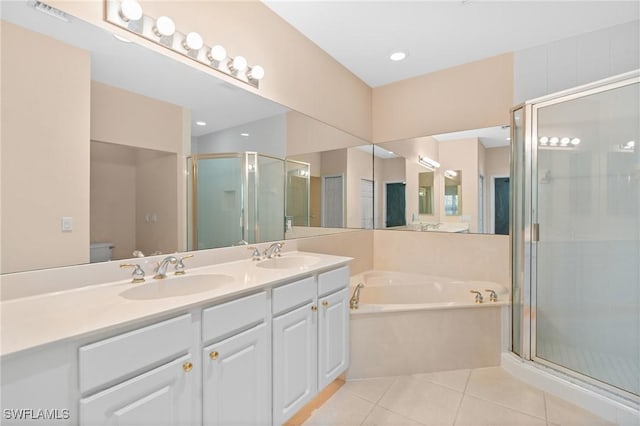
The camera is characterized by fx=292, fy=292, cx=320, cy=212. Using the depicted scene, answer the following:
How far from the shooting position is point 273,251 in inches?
80.3

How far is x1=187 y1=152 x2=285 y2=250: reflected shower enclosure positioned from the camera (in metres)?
1.64

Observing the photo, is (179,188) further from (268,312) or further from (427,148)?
(427,148)

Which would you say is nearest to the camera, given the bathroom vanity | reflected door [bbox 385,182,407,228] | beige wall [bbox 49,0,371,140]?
the bathroom vanity

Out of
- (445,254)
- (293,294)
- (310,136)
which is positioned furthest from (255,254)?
(445,254)

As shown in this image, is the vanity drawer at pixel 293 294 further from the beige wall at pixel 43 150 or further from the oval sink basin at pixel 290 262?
the beige wall at pixel 43 150

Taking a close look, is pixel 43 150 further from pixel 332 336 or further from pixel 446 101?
pixel 446 101

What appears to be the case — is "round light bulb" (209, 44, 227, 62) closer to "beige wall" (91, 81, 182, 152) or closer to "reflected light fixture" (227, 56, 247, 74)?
"reflected light fixture" (227, 56, 247, 74)

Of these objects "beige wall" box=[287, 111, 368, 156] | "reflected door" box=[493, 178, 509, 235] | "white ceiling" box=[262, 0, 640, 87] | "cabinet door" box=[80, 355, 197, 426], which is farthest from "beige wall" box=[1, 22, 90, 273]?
"reflected door" box=[493, 178, 509, 235]

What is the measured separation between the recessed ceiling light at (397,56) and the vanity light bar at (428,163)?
3.19 ft

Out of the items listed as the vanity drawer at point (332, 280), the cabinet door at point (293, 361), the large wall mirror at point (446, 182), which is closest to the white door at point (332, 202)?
the large wall mirror at point (446, 182)

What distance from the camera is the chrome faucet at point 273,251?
78.2 inches

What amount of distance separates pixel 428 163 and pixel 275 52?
181 cm

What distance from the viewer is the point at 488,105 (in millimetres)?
2676

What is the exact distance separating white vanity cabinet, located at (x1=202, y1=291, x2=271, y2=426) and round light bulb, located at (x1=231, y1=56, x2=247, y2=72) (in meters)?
1.35
